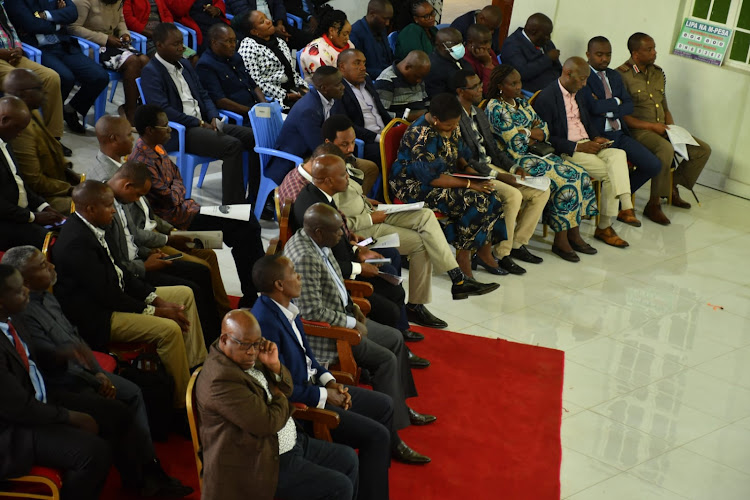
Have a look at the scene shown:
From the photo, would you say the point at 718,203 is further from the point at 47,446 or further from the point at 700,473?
the point at 47,446

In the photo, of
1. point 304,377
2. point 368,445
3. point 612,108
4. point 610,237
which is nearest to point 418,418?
point 368,445

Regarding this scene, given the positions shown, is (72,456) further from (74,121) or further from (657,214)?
(657,214)

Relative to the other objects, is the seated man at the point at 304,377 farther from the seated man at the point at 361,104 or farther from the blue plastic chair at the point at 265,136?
the seated man at the point at 361,104

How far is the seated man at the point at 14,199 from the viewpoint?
474cm

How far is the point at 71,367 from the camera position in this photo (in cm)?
369

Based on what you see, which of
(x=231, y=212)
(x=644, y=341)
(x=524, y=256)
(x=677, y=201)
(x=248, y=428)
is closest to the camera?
(x=248, y=428)

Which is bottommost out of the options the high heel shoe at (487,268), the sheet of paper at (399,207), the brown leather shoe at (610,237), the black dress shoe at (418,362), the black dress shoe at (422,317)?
the black dress shoe at (418,362)

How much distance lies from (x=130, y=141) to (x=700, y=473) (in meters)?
3.31

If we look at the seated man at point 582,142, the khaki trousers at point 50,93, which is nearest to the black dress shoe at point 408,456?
the seated man at point 582,142

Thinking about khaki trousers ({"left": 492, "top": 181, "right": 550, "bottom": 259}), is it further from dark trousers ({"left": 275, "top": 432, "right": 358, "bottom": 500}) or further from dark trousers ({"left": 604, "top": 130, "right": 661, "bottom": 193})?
dark trousers ({"left": 275, "top": 432, "right": 358, "bottom": 500})

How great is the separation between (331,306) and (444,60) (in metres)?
3.97

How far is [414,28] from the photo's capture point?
28.0 feet

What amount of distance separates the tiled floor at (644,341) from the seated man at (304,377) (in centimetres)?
104

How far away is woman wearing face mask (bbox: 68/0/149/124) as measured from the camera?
759 centimetres
